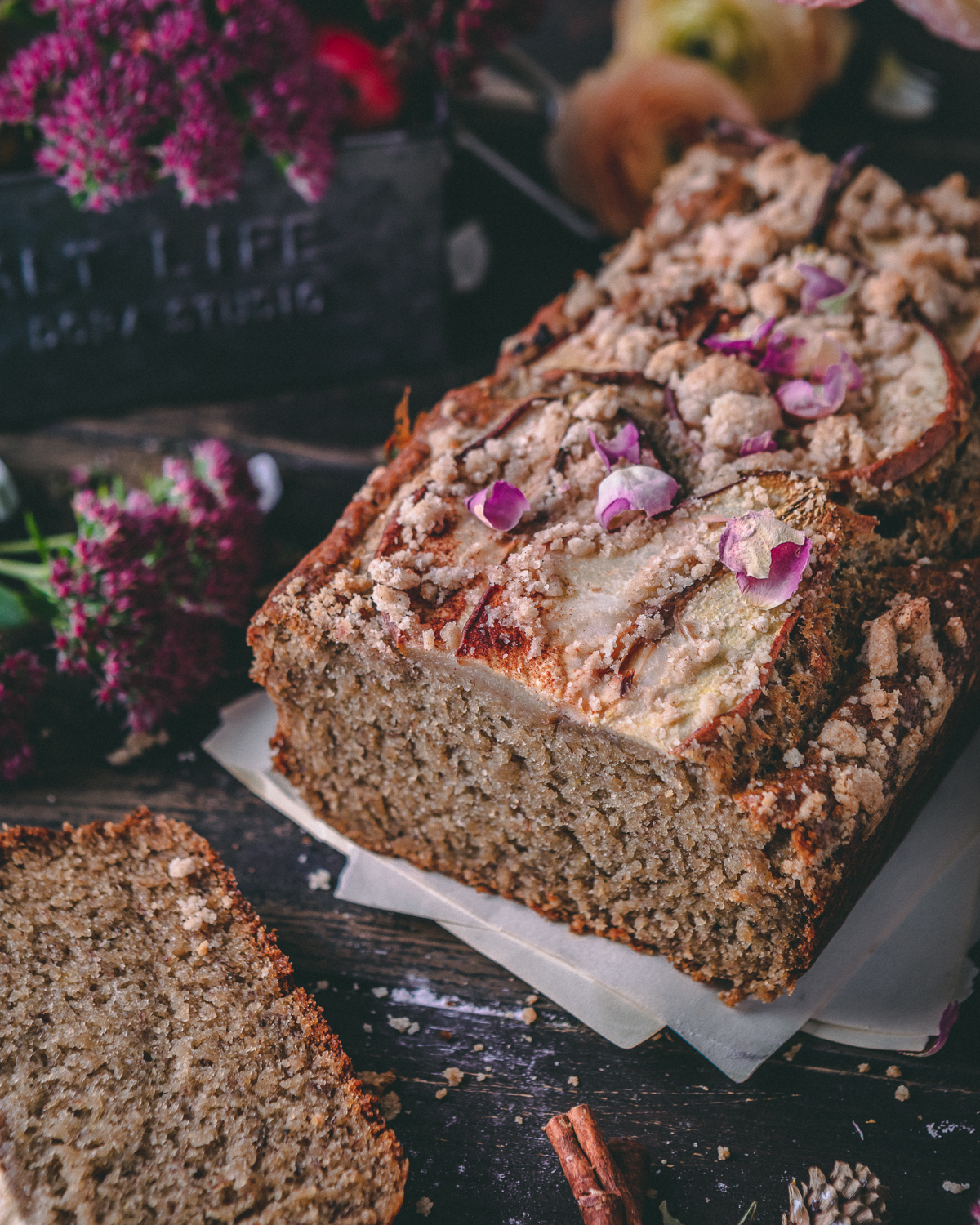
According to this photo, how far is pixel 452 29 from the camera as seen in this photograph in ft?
12.2

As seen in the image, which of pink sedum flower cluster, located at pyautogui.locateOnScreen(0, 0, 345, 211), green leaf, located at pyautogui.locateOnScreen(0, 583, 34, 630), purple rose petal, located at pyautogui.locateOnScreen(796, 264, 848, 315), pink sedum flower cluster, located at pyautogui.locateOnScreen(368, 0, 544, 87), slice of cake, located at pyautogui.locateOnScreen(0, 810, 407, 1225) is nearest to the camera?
slice of cake, located at pyautogui.locateOnScreen(0, 810, 407, 1225)

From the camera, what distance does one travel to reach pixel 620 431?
264cm

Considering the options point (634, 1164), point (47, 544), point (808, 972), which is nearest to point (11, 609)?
point (47, 544)

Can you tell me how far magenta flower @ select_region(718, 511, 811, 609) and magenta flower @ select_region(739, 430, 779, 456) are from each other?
31 cm

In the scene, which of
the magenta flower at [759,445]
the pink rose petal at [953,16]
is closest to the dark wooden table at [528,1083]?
the magenta flower at [759,445]

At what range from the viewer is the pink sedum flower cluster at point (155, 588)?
118 inches

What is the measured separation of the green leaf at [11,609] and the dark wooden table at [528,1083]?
0.51 meters

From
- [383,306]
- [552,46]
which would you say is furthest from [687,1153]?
[552,46]

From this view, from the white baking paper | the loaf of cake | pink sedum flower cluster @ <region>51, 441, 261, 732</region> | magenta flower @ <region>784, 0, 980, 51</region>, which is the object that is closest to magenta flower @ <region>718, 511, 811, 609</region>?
the loaf of cake

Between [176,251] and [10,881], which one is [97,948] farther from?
[176,251]

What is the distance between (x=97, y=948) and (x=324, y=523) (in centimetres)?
166

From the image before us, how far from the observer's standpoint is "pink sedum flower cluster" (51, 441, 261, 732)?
9.82ft

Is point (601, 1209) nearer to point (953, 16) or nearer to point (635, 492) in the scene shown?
point (635, 492)

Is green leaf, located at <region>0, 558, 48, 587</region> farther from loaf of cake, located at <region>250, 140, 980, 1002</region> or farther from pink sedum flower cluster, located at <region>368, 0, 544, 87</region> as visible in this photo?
pink sedum flower cluster, located at <region>368, 0, 544, 87</region>
